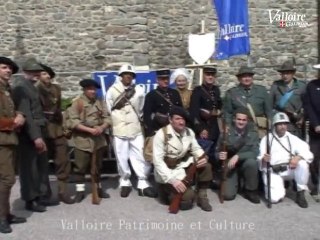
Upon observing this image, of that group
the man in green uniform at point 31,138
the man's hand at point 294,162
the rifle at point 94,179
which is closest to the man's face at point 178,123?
the rifle at point 94,179

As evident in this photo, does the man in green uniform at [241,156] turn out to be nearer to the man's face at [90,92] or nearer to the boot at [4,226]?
the man's face at [90,92]

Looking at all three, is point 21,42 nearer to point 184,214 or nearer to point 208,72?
point 208,72

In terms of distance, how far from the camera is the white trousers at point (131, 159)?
7.23 meters

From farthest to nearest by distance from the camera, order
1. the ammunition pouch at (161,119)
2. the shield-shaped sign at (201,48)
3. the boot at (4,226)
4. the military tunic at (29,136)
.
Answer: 1. the shield-shaped sign at (201,48)
2. the ammunition pouch at (161,119)
3. the military tunic at (29,136)
4. the boot at (4,226)

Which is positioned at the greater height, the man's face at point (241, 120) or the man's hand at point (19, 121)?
the man's hand at point (19, 121)

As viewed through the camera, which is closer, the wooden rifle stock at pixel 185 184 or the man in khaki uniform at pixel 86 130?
the wooden rifle stock at pixel 185 184

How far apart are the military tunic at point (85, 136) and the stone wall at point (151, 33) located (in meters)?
9.26

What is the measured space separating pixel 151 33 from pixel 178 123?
10356mm

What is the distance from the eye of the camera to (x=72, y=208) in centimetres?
661

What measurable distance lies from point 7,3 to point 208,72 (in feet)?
35.8

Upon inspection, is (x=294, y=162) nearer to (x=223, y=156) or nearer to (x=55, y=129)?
(x=223, y=156)

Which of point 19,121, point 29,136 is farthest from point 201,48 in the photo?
point 19,121

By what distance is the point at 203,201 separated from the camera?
6.56 metres

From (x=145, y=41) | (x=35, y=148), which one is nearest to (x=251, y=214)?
(x=35, y=148)
